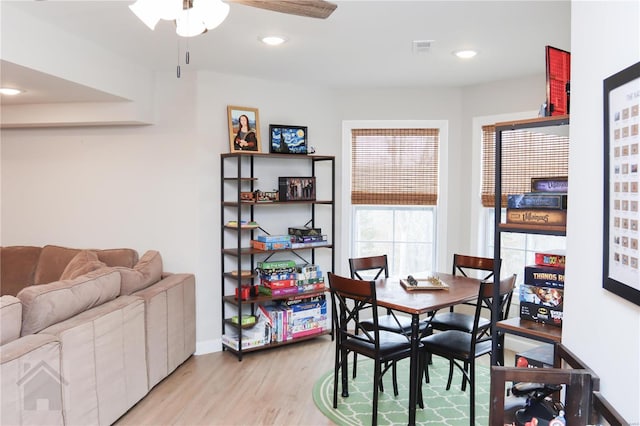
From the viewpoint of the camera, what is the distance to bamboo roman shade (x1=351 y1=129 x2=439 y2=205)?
4.96 metres

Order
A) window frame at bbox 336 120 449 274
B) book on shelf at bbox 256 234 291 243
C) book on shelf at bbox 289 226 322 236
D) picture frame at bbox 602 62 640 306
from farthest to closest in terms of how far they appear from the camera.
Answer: window frame at bbox 336 120 449 274, book on shelf at bbox 289 226 322 236, book on shelf at bbox 256 234 291 243, picture frame at bbox 602 62 640 306

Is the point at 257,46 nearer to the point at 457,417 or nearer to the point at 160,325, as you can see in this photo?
the point at 160,325

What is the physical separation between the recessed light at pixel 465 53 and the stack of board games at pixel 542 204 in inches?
72.4

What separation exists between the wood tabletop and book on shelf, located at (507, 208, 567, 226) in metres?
1.02

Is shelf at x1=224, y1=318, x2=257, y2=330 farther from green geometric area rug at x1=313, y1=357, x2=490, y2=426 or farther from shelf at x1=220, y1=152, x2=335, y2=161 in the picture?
shelf at x1=220, y1=152, x2=335, y2=161

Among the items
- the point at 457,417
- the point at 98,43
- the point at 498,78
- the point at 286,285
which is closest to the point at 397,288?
the point at 457,417

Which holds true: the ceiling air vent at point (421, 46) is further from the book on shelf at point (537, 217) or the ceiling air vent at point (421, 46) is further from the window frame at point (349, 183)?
the book on shelf at point (537, 217)

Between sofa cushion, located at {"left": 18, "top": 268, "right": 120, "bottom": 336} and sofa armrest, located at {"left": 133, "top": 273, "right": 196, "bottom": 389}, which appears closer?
sofa cushion, located at {"left": 18, "top": 268, "right": 120, "bottom": 336}

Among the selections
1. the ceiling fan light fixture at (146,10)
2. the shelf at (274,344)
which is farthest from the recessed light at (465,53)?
the shelf at (274,344)

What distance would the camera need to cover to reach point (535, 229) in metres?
1.95

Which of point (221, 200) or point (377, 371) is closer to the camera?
point (377, 371)

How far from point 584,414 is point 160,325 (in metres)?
2.91

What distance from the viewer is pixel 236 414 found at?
323 centimetres

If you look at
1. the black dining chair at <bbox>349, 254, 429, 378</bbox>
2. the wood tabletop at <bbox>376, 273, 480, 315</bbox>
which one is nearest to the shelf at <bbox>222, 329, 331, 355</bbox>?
the black dining chair at <bbox>349, 254, 429, 378</bbox>
